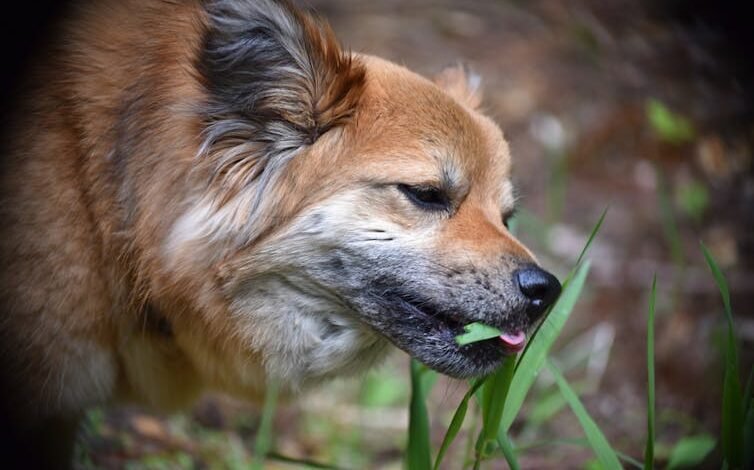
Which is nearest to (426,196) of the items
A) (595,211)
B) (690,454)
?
(690,454)

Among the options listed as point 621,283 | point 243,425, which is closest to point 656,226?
point 621,283

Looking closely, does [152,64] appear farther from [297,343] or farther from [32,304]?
[297,343]

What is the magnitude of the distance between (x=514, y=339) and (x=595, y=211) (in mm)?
3655

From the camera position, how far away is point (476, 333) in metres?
2.70

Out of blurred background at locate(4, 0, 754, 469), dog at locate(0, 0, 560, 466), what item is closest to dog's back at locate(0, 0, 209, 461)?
dog at locate(0, 0, 560, 466)

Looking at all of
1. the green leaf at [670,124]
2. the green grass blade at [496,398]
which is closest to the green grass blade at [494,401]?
the green grass blade at [496,398]

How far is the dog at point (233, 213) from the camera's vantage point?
2809 millimetres

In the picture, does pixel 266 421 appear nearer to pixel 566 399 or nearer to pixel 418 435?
pixel 418 435

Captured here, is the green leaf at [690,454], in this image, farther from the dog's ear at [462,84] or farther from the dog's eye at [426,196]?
the dog's ear at [462,84]

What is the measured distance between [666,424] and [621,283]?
129 centimetres

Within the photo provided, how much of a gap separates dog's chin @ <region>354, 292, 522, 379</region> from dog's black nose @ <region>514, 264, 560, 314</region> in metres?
0.11

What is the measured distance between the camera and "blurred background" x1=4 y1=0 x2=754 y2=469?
4.48 meters

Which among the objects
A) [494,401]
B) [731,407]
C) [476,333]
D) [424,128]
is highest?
[424,128]

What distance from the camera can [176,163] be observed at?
9.50ft
